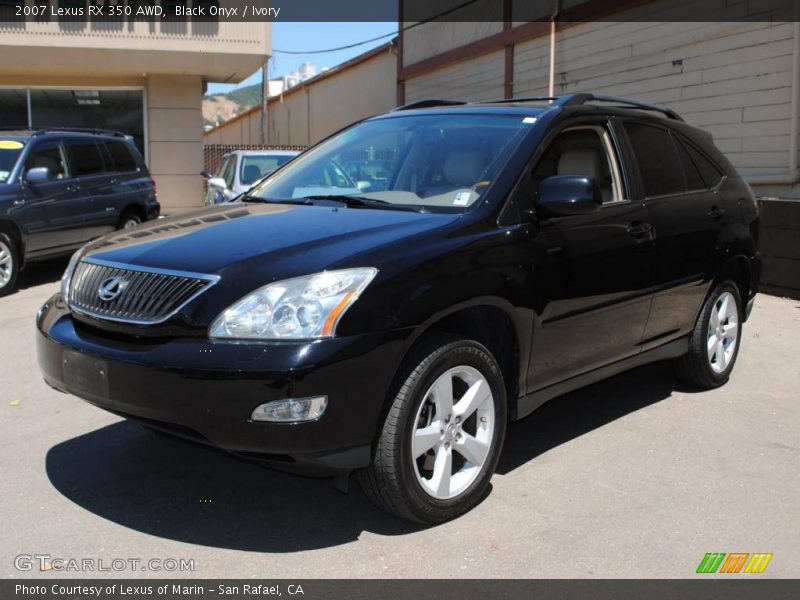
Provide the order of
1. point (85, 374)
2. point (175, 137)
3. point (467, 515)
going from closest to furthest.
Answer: point (85, 374) → point (467, 515) → point (175, 137)

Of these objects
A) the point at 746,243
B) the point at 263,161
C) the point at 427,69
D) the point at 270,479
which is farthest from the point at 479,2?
the point at 270,479

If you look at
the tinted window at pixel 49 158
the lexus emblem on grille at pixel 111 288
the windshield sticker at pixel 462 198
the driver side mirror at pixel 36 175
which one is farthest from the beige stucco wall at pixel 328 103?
the lexus emblem on grille at pixel 111 288

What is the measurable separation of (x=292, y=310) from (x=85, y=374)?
0.99 metres

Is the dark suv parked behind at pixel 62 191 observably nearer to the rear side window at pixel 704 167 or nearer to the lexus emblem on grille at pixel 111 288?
the lexus emblem on grille at pixel 111 288

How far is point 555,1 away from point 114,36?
860 centimetres

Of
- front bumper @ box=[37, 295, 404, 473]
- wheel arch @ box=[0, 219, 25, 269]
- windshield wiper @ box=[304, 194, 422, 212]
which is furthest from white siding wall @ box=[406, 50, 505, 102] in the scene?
front bumper @ box=[37, 295, 404, 473]

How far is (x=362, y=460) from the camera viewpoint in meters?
3.21

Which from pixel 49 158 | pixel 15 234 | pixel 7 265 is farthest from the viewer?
pixel 49 158

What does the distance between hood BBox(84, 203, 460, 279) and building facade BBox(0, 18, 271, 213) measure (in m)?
13.6

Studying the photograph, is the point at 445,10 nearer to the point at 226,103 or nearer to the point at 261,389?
the point at 261,389

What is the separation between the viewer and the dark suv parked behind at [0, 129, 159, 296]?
9.57 metres

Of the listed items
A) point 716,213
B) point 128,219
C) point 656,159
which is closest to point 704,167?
point 716,213

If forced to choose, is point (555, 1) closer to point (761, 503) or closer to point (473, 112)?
point (473, 112)

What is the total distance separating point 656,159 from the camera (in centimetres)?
507
